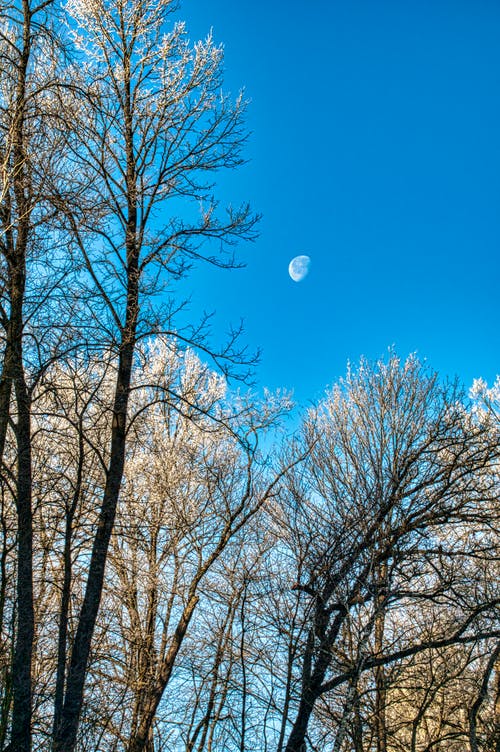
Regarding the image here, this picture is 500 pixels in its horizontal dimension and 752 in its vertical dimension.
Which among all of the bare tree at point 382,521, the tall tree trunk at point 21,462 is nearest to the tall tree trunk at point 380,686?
the bare tree at point 382,521

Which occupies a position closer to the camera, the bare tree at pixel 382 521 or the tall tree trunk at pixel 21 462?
the tall tree trunk at pixel 21 462

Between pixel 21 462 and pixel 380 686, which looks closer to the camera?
pixel 21 462

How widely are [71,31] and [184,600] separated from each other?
9318 mm

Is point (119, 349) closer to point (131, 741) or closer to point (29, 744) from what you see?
point (29, 744)

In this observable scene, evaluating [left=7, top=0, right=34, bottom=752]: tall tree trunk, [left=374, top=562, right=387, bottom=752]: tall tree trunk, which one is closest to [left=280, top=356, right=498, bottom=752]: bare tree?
[left=374, top=562, right=387, bottom=752]: tall tree trunk

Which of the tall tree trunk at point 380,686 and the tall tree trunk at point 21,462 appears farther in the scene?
the tall tree trunk at point 380,686

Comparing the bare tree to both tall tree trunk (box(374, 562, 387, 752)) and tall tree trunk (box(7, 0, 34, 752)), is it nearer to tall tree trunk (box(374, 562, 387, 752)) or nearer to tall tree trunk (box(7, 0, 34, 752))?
tall tree trunk (box(374, 562, 387, 752))

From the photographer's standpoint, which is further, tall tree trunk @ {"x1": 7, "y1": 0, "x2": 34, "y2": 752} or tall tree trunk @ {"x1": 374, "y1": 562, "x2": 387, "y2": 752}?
tall tree trunk @ {"x1": 374, "y1": 562, "x2": 387, "y2": 752}

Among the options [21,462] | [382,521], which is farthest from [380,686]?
[21,462]

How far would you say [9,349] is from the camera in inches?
231

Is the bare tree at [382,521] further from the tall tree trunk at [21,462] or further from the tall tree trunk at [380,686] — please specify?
the tall tree trunk at [21,462]

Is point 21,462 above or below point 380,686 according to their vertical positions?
above

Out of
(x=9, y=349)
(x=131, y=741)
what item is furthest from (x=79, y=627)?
(x=131, y=741)

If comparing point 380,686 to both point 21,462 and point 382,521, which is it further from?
point 21,462
